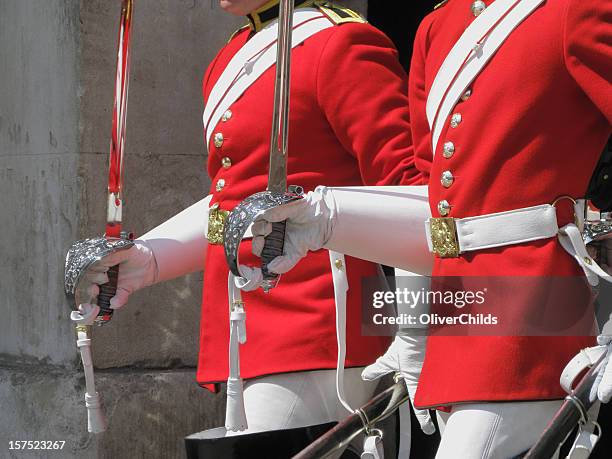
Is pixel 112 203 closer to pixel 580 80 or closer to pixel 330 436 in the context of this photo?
pixel 330 436

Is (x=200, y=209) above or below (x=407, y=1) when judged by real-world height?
below

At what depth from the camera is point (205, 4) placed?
4.80m

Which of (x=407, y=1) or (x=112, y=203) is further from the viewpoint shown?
(x=407, y=1)

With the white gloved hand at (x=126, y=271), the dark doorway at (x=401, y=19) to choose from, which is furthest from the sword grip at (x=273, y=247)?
the dark doorway at (x=401, y=19)

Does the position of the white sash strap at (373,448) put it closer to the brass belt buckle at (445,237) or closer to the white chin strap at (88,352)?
the brass belt buckle at (445,237)

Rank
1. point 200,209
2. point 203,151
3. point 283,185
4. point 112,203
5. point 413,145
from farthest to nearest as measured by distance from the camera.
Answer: point 203,151 < point 200,209 < point 112,203 < point 413,145 < point 283,185

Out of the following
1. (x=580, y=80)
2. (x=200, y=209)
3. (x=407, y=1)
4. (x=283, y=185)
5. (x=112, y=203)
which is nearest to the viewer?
(x=580, y=80)

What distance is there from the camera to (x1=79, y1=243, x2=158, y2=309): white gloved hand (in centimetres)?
331

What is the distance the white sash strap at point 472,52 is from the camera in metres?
2.75

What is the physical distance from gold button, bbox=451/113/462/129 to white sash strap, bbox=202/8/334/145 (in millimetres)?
760

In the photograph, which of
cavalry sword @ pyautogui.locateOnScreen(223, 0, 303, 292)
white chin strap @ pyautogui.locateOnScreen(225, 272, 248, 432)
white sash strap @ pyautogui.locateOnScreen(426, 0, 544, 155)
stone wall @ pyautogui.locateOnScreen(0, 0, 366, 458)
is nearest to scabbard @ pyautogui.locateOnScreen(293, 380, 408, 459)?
white chin strap @ pyautogui.locateOnScreen(225, 272, 248, 432)

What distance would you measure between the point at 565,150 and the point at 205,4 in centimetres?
239

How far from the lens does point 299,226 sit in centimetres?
276

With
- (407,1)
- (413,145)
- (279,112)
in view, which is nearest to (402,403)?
(413,145)
